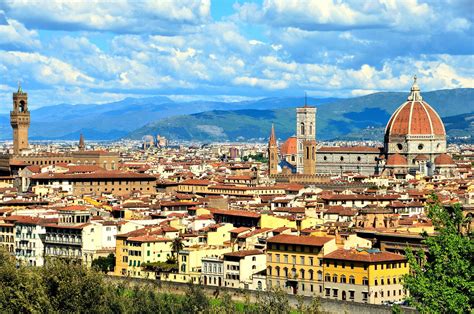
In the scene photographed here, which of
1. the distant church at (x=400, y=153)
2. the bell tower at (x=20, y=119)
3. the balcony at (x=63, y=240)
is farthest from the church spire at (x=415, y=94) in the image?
the balcony at (x=63, y=240)

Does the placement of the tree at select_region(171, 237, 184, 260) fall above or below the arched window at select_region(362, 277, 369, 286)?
above

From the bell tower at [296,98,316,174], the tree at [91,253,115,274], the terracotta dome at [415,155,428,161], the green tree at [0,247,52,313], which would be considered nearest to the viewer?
the green tree at [0,247,52,313]

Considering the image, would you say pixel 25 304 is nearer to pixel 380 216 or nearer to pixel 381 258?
pixel 381 258

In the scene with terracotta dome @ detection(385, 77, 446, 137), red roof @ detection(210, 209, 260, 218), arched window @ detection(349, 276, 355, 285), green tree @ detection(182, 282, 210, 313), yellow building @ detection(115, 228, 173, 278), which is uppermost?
terracotta dome @ detection(385, 77, 446, 137)

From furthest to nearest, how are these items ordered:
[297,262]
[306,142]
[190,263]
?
[306,142], [190,263], [297,262]

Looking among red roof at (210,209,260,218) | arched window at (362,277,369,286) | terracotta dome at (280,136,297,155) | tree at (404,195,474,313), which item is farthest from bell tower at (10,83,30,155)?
tree at (404,195,474,313)

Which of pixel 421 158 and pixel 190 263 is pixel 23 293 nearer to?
pixel 190 263

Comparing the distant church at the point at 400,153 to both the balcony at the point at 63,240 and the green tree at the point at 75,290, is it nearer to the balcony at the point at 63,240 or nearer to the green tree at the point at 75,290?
the balcony at the point at 63,240

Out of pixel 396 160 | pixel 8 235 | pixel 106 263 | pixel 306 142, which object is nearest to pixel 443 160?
pixel 396 160

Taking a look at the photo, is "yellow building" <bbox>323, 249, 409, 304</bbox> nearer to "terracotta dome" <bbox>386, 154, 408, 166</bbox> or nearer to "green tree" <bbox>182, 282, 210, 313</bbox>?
"green tree" <bbox>182, 282, 210, 313</bbox>
